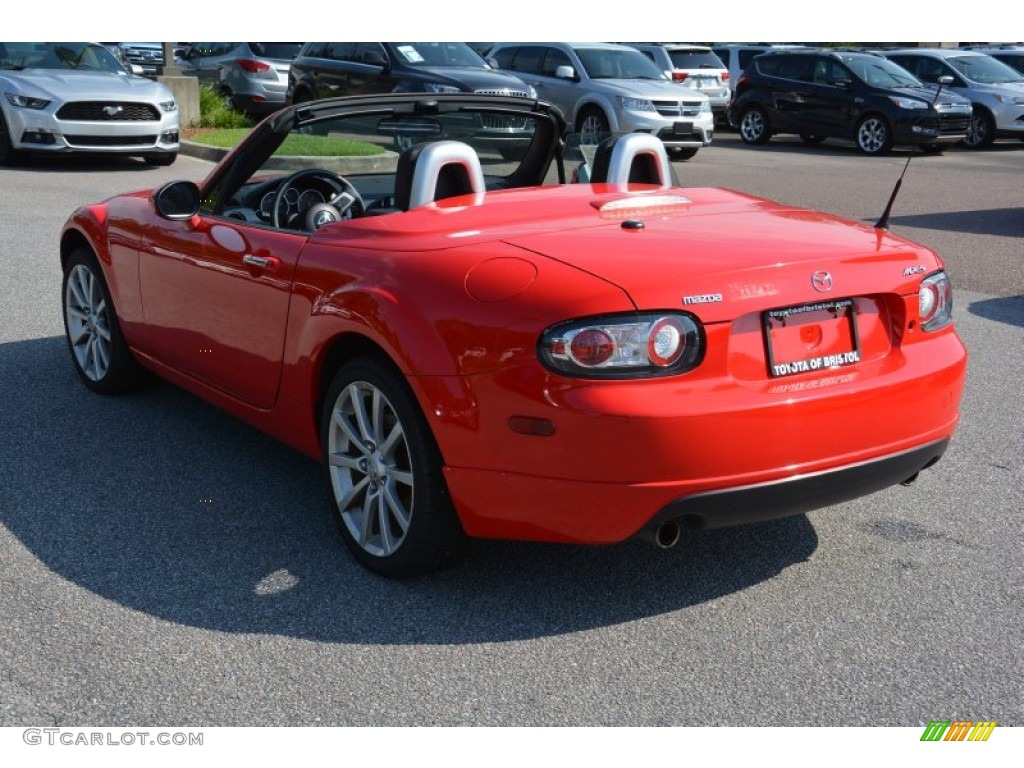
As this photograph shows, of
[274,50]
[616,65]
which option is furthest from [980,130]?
[274,50]

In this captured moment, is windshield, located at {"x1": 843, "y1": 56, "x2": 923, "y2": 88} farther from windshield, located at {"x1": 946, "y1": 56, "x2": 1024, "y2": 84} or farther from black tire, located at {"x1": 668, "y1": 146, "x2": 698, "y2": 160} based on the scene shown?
black tire, located at {"x1": 668, "y1": 146, "x2": 698, "y2": 160}

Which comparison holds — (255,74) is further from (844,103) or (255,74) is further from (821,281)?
(821,281)

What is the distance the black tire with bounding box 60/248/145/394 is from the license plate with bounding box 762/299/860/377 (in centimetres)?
339

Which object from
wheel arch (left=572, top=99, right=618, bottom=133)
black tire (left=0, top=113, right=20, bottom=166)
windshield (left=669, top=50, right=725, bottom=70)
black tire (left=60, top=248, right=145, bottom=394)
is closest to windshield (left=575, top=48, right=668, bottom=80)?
wheel arch (left=572, top=99, right=618, bottom=133)

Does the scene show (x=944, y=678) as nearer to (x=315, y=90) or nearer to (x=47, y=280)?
(x=47, y=280)

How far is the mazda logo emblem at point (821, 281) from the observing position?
3850 mm

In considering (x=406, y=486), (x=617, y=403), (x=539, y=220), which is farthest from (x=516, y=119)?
(x=617, y=403)

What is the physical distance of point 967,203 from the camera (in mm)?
15117

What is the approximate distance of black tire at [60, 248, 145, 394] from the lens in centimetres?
616

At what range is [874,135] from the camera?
21703 millimetres

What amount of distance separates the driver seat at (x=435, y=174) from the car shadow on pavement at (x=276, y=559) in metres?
1.19

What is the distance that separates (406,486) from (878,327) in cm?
152

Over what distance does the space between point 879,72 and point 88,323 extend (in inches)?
725

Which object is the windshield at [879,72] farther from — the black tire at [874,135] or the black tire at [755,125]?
the black tire at [755,125]
